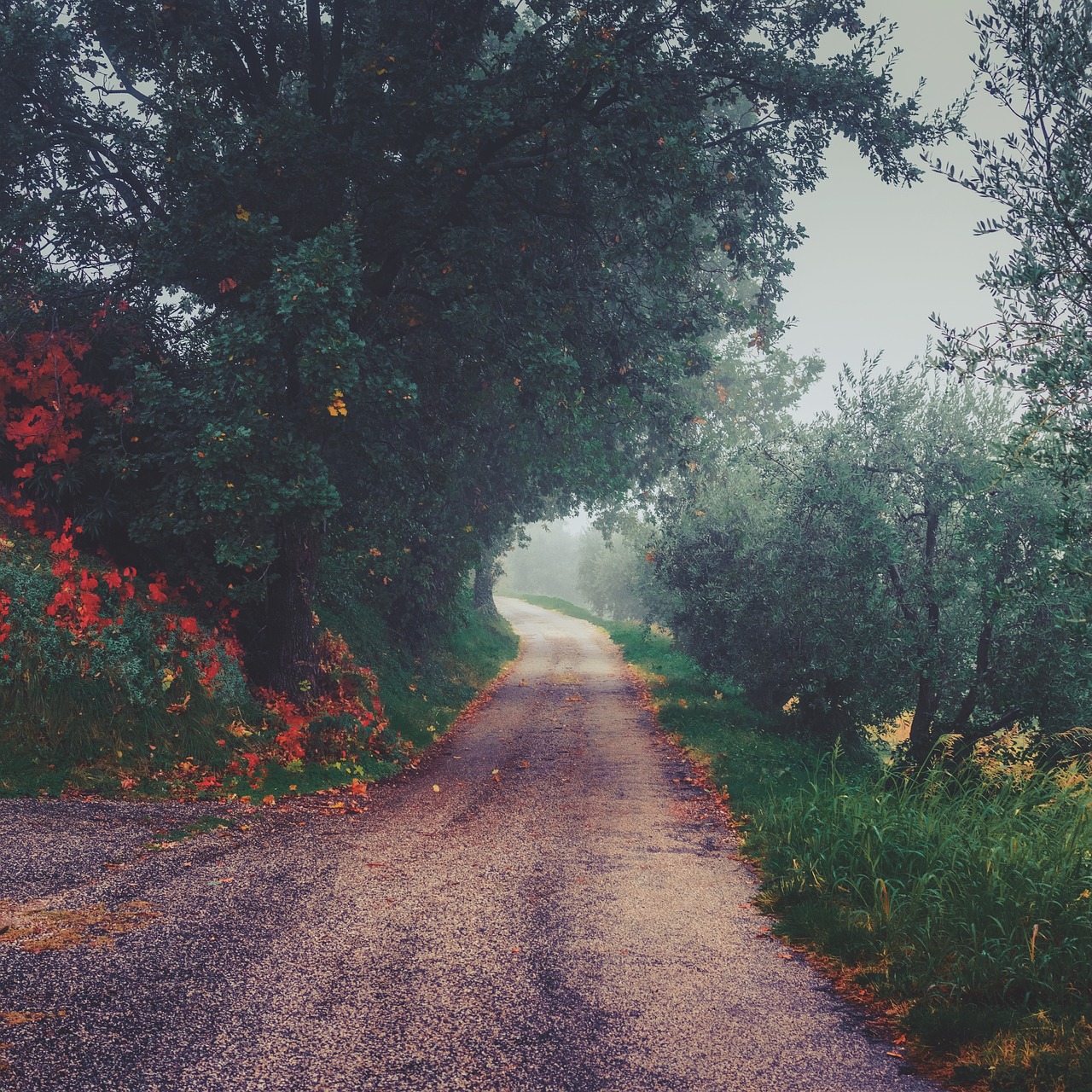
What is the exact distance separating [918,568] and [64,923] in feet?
46.0

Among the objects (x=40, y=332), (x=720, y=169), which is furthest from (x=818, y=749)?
(x=40, y=332)

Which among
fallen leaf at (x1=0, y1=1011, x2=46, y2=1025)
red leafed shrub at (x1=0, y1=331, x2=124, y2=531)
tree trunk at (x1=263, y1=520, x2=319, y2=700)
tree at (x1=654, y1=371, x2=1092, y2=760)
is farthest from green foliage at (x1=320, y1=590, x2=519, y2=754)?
fallen leaf at (x1=0, y1=1011, x2=46, y2=1025)

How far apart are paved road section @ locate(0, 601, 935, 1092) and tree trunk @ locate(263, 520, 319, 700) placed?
11.8 feet

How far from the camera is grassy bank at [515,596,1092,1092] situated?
433 cm

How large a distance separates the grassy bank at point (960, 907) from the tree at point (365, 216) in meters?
7.11

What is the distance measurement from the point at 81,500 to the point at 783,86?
12404mm

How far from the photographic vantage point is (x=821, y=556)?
1510 centimetres

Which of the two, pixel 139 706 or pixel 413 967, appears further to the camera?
pixel 139 706

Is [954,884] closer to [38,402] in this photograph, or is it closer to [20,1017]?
[20,1017]

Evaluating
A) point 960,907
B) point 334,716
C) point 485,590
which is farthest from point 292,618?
point 485,590

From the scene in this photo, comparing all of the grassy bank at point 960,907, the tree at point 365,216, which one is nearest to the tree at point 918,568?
the tree at point 365,216

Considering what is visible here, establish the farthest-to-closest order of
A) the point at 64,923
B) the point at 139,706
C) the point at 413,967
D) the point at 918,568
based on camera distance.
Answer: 1. the point at 918,568
2. the point at 139,706
3. the point at 64,923
4. the point at 413,967

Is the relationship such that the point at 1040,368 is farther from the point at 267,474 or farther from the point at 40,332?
the point at 40,332

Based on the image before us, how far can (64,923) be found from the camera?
5.34 m
